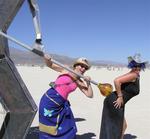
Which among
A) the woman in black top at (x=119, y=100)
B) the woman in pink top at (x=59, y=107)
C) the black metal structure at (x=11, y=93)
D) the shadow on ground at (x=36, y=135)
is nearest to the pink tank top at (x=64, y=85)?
the woman in pink top at (x=59, y=107)

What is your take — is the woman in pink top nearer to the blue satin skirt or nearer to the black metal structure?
the blue satin skirt

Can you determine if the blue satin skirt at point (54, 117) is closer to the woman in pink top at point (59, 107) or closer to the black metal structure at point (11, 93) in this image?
the woman in pink top at point (59, 107)

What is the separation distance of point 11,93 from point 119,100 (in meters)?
1.73

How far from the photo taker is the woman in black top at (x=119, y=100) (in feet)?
24.2

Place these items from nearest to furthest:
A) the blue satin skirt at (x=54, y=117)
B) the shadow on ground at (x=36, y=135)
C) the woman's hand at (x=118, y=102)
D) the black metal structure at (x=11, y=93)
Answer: the black metal structure at (x=11, y=93) → the blue satin skirt at (x=54, y=117) → the woman's hand at (x=118, y=102) → the shadow on ground at (x=36, y=135)

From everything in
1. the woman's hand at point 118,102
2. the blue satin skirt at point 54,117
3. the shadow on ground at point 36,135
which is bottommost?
the shadow on ground at point 36,135

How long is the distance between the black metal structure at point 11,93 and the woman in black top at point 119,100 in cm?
127

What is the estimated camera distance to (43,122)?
6961 mm

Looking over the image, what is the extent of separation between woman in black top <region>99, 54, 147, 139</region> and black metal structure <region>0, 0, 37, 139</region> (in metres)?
1.27

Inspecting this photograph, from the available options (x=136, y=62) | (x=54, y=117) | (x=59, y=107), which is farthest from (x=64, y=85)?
(x=136, y=62)

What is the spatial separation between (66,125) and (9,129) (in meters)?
0.88

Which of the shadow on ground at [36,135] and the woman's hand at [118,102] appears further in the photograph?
the shadow on ground at [36,135]

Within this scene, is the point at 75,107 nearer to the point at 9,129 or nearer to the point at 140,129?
the point at 140,129

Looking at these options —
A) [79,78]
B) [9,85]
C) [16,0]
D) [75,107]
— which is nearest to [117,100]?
[79,78]
